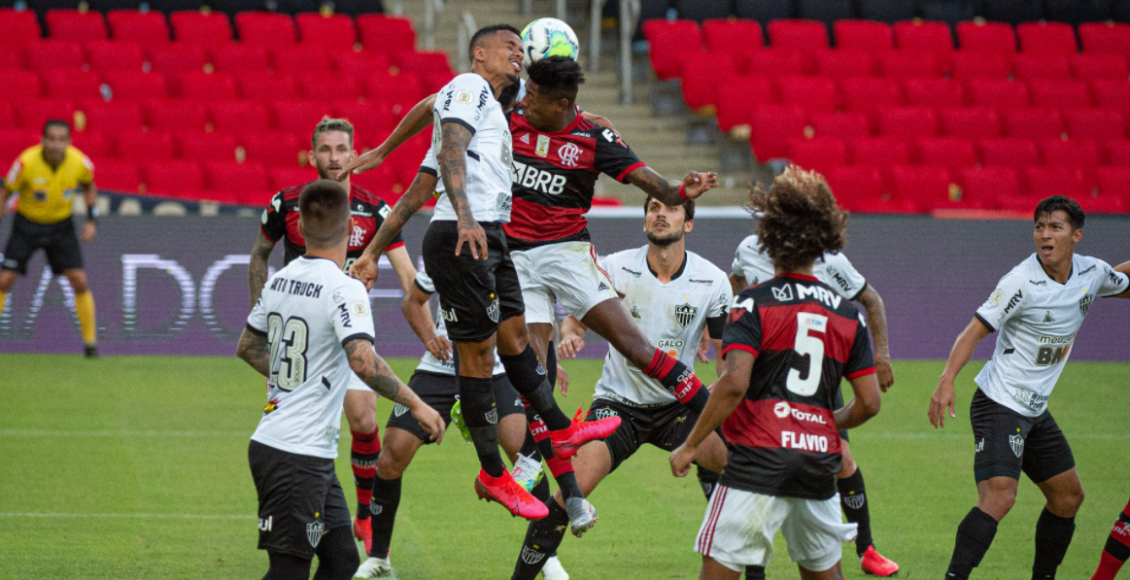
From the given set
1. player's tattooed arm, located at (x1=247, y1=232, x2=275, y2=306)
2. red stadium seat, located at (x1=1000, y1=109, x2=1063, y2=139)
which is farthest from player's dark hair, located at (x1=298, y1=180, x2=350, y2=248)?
red stadium seat, located at (x1=1000, y1=109, x2=1063, y2=139)

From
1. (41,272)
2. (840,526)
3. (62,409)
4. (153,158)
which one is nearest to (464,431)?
(840,526)

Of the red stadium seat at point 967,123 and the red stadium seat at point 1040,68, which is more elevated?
the red stadium seat at point 1040,68

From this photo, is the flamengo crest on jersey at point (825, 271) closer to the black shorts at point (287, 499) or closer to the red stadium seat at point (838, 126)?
the black shorts at point (287, 499)

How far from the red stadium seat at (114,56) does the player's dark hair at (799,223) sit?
15.7 meters

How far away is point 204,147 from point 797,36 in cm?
1054

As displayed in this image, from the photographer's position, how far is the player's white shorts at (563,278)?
253 inches

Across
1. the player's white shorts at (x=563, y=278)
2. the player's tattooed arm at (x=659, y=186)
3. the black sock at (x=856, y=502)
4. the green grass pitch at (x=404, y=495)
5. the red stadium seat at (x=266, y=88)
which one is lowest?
the green grass pitch at (x=404, y=495)

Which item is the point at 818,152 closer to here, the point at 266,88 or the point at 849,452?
the point at 266,88

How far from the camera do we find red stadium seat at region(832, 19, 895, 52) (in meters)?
21.1

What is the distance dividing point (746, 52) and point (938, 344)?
7310mm

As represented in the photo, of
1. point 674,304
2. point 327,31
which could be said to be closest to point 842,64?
point 327,31

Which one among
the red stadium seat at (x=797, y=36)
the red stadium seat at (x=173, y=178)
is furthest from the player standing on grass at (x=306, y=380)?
the red stadium seat at (x=797, y=36)

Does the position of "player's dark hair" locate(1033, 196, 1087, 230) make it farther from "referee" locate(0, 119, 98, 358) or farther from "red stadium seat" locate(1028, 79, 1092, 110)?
"red stadium seat" locate(1028, 79, 1092, 110)

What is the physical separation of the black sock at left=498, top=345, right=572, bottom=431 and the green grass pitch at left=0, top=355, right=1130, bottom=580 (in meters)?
1.37
